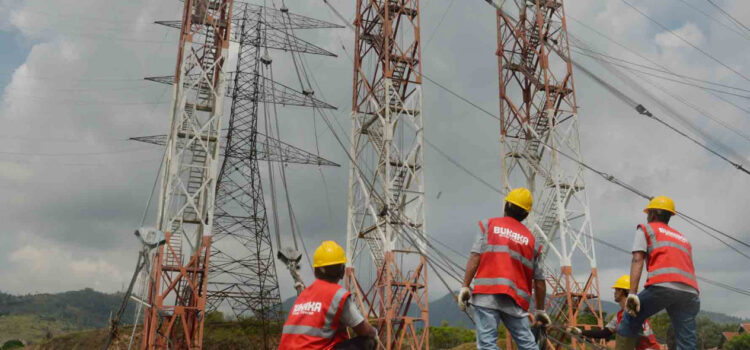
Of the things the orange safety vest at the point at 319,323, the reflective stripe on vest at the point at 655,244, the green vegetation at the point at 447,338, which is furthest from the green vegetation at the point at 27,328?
the reflective stripe on vest at the point at 655,244

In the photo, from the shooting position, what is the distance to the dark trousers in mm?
3758

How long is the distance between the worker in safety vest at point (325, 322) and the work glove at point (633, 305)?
2220 mm

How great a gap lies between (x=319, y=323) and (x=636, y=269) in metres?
2.76

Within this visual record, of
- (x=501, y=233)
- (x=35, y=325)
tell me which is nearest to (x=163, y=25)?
(x=501, y=233)

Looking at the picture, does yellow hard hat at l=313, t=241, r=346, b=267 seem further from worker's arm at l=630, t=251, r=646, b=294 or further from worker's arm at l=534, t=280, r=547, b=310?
worker's arm at l=630, t=251, r=646, b=294

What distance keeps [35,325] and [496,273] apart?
130 m

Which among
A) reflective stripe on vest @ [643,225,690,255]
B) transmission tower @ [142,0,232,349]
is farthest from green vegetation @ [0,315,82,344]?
reflective stripe on vest @ [643,225,690,255]

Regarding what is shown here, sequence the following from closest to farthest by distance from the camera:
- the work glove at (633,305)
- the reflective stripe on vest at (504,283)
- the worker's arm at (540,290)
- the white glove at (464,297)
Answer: the reflective stripe on vest at (504,283), the white glove at (464,297), the worker's arm at (540,290), the work glove at (633,305)

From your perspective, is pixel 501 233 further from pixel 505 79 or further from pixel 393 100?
pixel 505 79

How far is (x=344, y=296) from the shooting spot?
371 centimetres

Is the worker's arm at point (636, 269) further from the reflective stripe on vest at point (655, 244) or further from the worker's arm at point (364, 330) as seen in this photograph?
the worker's arm at point (364, 330)

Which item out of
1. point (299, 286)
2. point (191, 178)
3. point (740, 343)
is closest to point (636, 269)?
point (299, 286)

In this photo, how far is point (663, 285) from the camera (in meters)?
4.75

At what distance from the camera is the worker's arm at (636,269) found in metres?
4.71
